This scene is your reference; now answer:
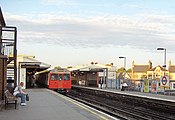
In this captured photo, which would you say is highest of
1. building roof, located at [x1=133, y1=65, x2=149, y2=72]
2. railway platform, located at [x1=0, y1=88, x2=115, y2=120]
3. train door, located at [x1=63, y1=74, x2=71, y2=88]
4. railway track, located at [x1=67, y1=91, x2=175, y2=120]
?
building roof, located at [x1=133, y1=65, x2=149, y2=72]

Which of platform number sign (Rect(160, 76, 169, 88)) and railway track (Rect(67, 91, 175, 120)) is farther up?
platform number sign (Rect(160, 76, 169, 88))

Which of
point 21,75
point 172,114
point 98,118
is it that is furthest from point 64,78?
point 98,118

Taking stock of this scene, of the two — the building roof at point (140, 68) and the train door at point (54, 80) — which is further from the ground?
the building roof at point (140, 68)

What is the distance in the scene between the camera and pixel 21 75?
139 feet

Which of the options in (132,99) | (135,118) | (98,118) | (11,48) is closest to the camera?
(98,118)

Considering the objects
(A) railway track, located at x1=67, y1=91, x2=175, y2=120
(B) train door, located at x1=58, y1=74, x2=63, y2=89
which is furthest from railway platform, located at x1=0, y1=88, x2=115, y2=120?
(B) train door, located at x1=58, y1=74, x2=63, y2=89

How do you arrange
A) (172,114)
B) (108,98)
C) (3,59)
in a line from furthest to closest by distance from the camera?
(108,98) < (172,114) < (3,59)

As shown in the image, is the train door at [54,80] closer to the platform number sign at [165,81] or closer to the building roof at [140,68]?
the platform number sign at [165,81]

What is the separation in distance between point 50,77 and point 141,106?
17972 mm

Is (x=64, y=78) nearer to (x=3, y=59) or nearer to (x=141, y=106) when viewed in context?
(x=141, y=106)

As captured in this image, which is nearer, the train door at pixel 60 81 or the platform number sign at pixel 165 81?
the platform number sign at pixel 165 81

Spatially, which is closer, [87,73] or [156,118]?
[156,118]

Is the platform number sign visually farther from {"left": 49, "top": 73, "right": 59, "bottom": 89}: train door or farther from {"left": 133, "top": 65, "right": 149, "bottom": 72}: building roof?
{"left": 133, "top": 65, "right": 149, "bottom": 72}: building roof

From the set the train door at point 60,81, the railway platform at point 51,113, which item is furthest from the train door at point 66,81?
the railway platform at point 51,113
